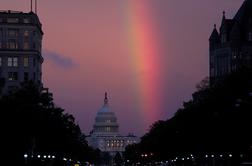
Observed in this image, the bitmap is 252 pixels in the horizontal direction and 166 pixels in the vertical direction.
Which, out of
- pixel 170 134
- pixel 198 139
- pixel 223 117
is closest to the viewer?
pixel 223 117

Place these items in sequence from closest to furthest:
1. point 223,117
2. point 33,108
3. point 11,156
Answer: point 11,156 → point 223,117 → point 33,108

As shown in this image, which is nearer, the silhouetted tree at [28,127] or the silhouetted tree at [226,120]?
the silhouetted tree at [28,127]

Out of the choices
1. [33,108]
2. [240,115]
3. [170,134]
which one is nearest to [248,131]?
[240,115]

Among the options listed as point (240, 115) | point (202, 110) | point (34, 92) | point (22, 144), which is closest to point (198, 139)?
point (202, 110)

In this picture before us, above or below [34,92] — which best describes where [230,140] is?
below

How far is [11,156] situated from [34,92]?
135 ft

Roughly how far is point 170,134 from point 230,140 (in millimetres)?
91150

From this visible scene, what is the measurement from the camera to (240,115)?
3888 inches

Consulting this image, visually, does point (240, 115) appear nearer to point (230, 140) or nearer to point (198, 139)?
point (230, 140)

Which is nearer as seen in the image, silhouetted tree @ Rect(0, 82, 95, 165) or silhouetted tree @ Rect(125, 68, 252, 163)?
silhouetted tree @ Rect(0, 82, 95, 165)

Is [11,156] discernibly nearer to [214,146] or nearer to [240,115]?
[240,115]

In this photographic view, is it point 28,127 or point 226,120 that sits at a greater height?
point 226,120

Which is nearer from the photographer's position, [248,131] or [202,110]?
[248,131]

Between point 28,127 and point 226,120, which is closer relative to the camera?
point 28,127
